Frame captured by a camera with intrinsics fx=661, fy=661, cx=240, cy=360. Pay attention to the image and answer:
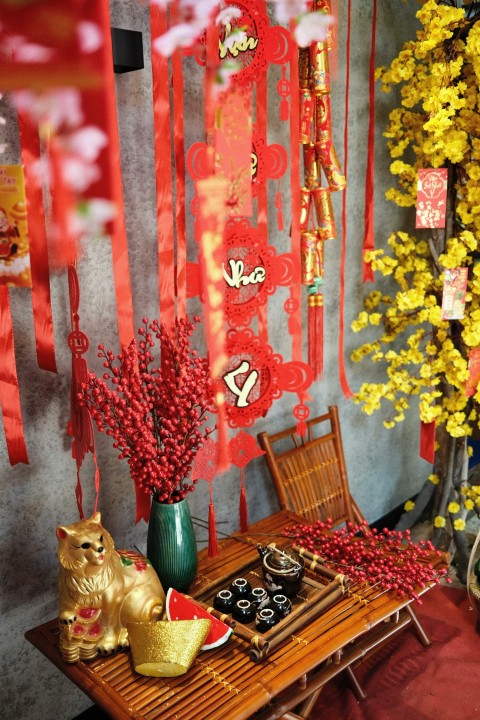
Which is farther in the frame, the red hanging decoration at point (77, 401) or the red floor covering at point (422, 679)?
the red floor covering at point (422, 679)

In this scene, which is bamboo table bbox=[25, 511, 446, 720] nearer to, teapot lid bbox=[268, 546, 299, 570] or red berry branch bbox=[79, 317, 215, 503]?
teapot lid bbox=[268, 546, 299, 570]

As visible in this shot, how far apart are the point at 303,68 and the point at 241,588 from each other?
147 centimetres

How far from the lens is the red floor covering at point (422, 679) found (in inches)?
80.1

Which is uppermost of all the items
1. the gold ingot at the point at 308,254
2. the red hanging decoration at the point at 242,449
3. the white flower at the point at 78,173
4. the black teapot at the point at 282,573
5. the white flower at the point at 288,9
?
the white flower at the point at 288,9

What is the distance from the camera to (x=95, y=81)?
1.38 m

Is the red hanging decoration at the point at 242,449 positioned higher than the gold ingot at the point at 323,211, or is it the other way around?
the gold ingot at the point at 323,211

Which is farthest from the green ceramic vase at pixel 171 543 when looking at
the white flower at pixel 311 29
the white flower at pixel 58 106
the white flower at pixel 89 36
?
the white flower at pixel 311 29

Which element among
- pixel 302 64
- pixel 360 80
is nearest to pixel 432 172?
pixel 360 80

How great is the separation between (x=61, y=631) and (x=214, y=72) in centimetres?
144

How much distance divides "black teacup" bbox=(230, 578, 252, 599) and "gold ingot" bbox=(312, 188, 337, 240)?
107cm

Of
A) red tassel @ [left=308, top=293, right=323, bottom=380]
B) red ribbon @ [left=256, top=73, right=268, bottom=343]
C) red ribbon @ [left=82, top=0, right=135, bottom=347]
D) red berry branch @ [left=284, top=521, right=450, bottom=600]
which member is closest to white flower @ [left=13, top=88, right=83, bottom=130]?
red ribbon @ [left=82, top=0, right=135, bottom=347]

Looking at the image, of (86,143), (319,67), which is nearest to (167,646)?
(86,143)

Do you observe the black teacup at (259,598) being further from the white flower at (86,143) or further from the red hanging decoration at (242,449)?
the white flower at (86,143)

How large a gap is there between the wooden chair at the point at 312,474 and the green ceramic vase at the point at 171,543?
0.60 metres
